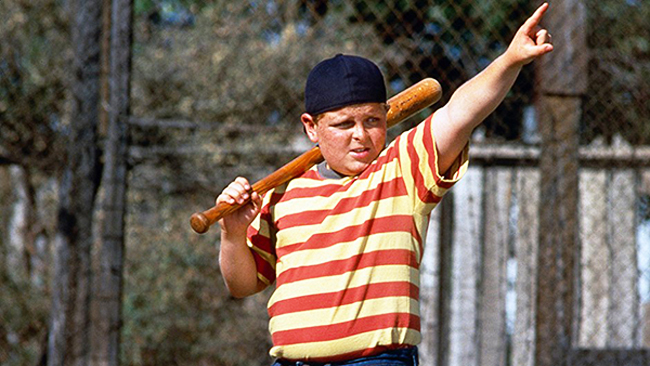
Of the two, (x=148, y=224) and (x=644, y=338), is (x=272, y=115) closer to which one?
(x=148, y=224)

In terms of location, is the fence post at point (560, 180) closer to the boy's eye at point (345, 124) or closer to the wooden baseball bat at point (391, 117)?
the wooden baseball bat at point (391, 117)

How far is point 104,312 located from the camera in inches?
144

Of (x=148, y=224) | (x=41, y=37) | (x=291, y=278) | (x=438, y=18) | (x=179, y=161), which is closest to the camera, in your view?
(x=291, y=278)

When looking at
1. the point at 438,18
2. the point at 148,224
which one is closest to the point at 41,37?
the point at 148,224

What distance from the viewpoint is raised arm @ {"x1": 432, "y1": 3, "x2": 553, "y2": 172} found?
1756mm

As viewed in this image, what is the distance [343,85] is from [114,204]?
1.91 meters

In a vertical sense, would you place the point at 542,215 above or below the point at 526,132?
below

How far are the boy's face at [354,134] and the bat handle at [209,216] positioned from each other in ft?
0.74

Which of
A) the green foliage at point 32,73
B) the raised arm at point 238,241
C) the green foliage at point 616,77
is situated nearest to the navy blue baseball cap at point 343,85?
the raised arm at point 238,241

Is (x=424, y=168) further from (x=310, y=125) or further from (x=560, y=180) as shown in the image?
(x=560, y=180)

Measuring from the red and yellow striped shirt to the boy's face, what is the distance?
1.2 inches

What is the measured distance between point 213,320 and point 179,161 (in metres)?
1.24

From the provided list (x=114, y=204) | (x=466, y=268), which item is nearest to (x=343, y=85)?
(x=114, y=204)

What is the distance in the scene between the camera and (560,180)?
3873mm
